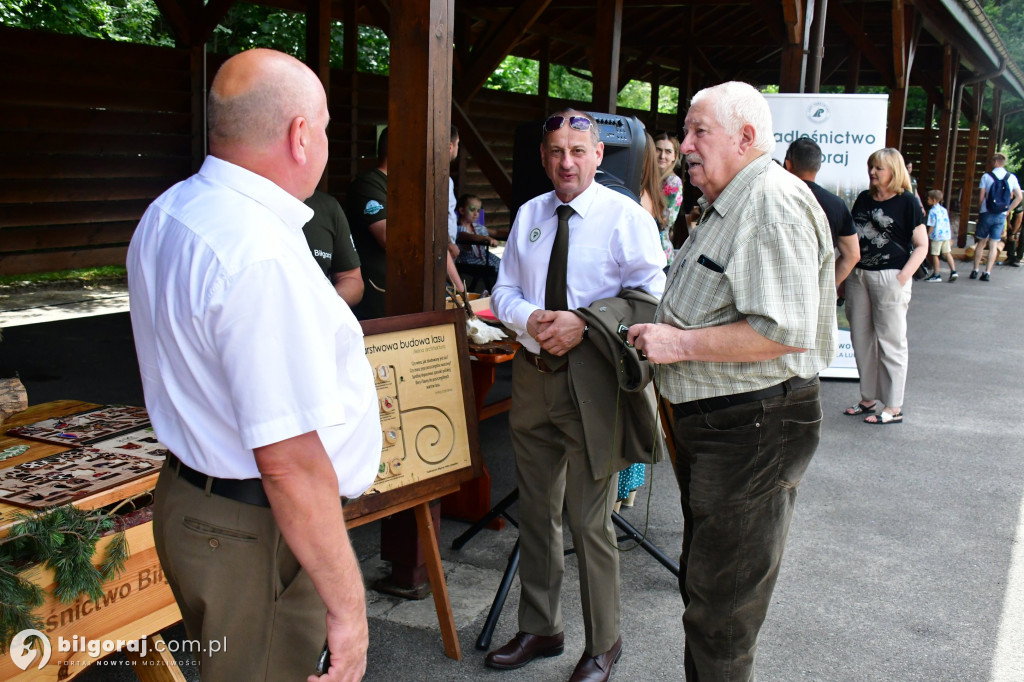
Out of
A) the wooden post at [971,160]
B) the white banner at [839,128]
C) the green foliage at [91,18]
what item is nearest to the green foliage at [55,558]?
the white banner at [839,128]

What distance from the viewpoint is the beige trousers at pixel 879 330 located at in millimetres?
6219

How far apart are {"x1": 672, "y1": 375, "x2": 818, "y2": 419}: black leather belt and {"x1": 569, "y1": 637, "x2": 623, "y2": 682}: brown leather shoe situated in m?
1.03

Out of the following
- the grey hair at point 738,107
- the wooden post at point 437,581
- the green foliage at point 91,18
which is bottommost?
the wooden post at point 437,581

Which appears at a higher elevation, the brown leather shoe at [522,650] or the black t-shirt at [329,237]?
the black t-shirt at [329,237]

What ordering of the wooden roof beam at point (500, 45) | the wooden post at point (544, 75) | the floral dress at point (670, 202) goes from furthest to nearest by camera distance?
the wooden post at point (544, 75)
the wooden roof beam at point (500, 45)
the floral dress at point (670, 202)

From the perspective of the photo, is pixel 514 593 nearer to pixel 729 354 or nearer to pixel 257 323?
pixel 729 354

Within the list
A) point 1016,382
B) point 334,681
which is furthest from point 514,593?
point 1016,382

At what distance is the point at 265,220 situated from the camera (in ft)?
4.86

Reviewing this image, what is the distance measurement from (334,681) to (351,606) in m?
0.14

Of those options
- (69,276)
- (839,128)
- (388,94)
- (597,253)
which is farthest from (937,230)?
(597,253)

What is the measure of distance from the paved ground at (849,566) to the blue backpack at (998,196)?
9.09 metres

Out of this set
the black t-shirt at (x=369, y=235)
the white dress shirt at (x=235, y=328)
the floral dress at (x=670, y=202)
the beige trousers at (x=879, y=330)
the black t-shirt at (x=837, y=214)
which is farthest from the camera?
the beige trousers at (x=879, y=330)

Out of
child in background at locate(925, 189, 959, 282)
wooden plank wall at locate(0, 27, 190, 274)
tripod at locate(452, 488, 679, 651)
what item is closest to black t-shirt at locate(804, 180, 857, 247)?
tripod at locate(452, 488, 679, 651)

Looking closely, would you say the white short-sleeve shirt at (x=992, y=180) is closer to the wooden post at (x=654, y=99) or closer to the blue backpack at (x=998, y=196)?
the blue backpack at (x=998, y=196)
